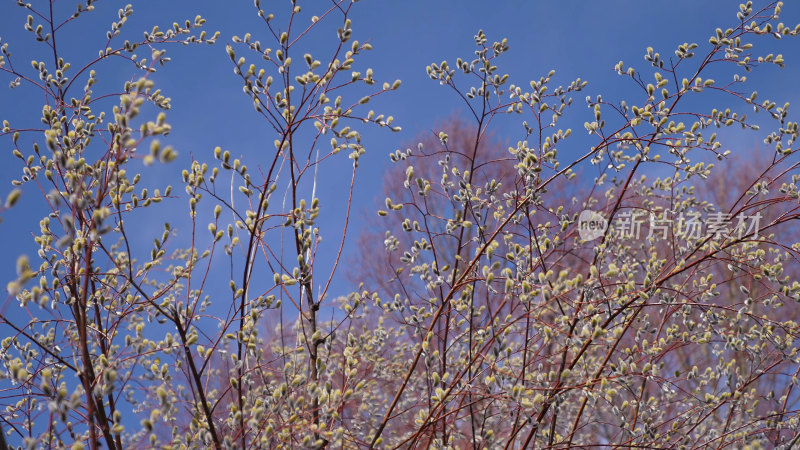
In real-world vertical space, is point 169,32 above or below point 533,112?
above

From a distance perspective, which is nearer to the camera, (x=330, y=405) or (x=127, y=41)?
(x=330, y=405)

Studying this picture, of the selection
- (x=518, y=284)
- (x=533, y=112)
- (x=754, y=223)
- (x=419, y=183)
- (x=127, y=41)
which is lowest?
(x=518, y=284)

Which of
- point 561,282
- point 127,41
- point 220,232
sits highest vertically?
point 127,41

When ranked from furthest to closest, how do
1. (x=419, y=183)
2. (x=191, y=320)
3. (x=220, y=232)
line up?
(x=419, y=183) → (x=220, y=232) → (x=191, y=320)

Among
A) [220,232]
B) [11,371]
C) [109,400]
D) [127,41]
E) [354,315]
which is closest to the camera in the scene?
[11,371]

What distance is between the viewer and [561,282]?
1.84 meters

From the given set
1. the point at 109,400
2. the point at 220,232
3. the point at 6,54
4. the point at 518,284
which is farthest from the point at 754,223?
the point at 6,54

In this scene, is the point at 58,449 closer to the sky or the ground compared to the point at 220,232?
closer to the ground

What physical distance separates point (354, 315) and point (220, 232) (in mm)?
637

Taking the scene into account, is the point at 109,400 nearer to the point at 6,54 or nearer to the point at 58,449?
the point at 58,449

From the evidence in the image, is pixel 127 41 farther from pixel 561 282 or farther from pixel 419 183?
pixel 561 282

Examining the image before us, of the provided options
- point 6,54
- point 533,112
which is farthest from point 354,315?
point 6,54

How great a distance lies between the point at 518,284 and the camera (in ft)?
6.94

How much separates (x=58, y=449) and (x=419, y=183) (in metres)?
1.66
